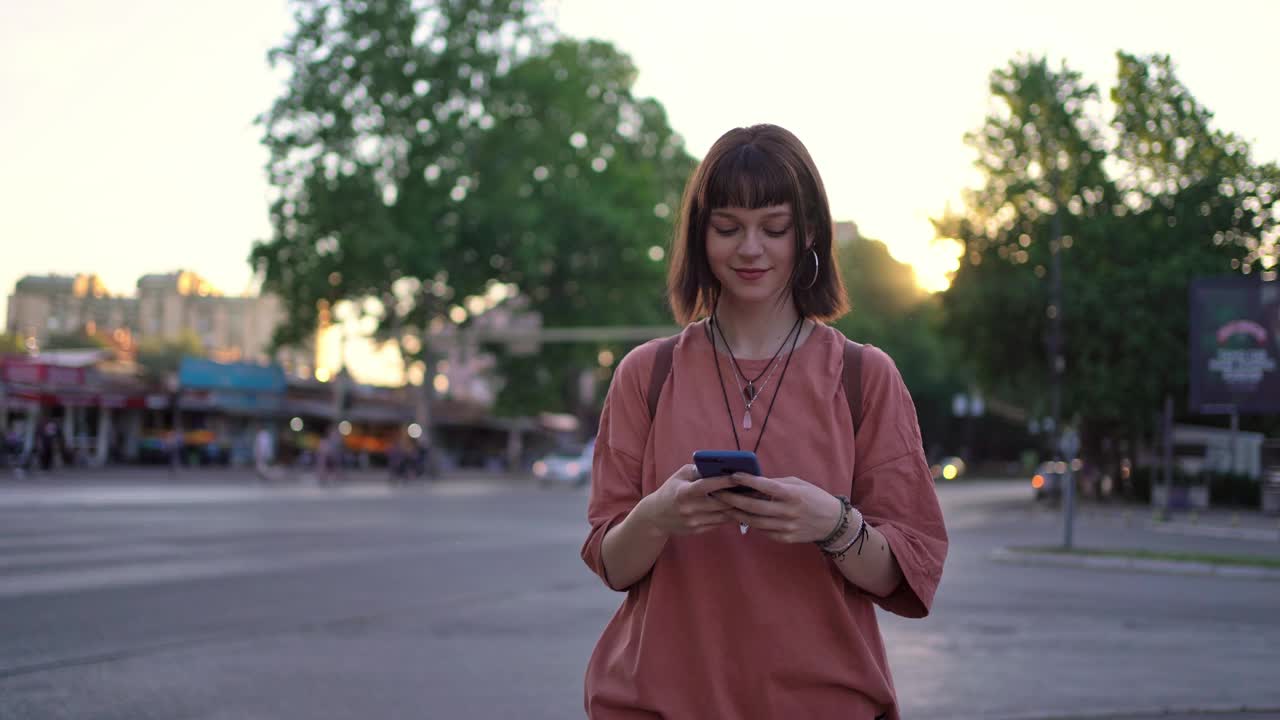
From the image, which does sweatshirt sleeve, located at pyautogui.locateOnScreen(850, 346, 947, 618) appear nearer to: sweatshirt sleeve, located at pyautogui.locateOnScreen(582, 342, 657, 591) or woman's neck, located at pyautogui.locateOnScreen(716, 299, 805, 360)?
woman's neck, located at pyautogui.locateOnScreen(716, 299, 805, 360)

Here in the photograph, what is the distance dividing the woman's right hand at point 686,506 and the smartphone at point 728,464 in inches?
0.5

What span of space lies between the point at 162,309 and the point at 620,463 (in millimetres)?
122126

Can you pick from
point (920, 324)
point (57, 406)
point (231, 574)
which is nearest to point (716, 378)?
point (231, 574)

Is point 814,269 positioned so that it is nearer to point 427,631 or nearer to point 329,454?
point 427,631

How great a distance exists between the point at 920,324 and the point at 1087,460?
110 ft

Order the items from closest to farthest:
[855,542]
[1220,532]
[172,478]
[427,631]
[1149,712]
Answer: [855,542] < [1149,712] < [427,631] < [1220,532] < [172,478]

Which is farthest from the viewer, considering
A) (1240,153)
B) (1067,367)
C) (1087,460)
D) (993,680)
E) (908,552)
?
(1087,460)

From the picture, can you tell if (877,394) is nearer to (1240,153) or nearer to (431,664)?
(431,664)

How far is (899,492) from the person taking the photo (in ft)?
7.25

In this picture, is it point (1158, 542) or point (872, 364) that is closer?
point (872, 364)

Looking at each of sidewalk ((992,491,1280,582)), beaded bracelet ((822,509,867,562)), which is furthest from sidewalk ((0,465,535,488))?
beaded bracelet ((822,509,867,562))

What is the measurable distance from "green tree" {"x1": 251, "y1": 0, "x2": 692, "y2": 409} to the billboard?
909 inches

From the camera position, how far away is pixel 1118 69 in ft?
135

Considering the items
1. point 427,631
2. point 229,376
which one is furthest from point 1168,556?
point 229,376
